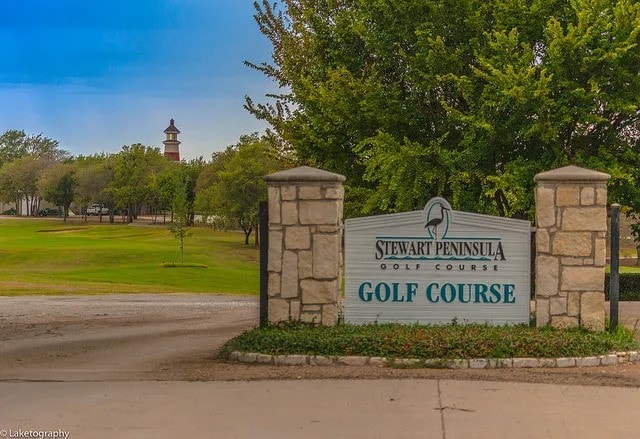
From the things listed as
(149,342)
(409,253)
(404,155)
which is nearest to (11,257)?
(404,155)

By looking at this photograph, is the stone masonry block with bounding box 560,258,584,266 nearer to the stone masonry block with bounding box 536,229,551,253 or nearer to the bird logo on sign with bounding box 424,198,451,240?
the stone masonry block with bounding box 536,229,551,253

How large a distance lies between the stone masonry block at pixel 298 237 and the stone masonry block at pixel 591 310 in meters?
3.37

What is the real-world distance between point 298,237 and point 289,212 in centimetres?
33

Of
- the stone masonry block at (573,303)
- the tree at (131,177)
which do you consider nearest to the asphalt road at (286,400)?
the stone masonry block at (573,303)

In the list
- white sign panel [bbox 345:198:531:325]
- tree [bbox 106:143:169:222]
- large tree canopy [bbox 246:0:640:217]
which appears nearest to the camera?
white sign panel [bbox 345:198:531:325]

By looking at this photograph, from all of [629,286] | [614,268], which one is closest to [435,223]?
[614,268]

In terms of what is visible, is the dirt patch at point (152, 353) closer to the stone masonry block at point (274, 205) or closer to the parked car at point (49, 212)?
the stone masonry block at point (274, 205)

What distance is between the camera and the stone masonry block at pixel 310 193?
9508mm

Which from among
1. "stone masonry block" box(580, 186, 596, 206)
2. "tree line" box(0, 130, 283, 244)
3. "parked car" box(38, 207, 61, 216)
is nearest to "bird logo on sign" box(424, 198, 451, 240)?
"stone masonry block" box(580, 186, 596, 206)

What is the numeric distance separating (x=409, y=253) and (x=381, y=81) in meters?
10.5

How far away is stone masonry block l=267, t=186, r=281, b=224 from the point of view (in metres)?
9.60

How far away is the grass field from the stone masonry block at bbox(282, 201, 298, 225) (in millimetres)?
16715

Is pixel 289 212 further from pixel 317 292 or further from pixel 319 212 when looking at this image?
pixel 317 292

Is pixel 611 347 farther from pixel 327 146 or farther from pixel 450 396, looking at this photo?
pixel 327 146
